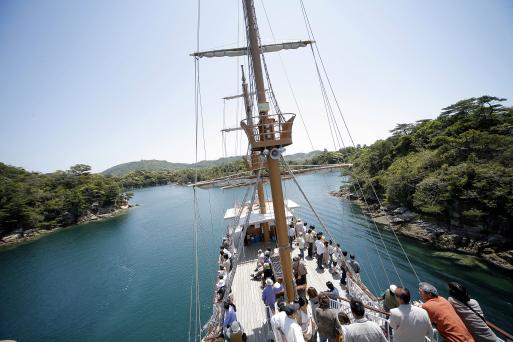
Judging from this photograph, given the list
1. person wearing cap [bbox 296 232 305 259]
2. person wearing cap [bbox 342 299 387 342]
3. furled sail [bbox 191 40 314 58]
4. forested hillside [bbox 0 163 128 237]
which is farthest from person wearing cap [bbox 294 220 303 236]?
forested hillside [bbox 0 163 128 237]

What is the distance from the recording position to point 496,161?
73.0 feet

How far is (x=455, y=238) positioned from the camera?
2245cm

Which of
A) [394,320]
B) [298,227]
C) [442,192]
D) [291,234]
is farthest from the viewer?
[442,192]

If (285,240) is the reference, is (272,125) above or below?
above

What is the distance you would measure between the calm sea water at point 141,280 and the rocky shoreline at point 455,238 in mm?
1331

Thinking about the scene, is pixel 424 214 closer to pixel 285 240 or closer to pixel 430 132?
pixel 430 132

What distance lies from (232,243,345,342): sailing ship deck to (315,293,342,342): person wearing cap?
2605mm

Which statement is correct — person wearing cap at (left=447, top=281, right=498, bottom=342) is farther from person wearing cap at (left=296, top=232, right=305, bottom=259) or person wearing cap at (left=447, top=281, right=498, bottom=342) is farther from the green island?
person wearing cap at (left=296, top=232, right=305, bottom=259)

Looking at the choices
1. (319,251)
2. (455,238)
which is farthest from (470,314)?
(455,238)

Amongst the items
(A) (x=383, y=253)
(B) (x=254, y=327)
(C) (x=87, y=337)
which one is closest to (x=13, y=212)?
(C) (x=87, y=337)

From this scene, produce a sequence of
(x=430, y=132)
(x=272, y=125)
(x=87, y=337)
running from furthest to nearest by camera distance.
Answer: (x=430, y=132) → (x=87, y=337) → (x=272, y=125)

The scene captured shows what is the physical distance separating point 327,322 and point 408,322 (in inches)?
53.7

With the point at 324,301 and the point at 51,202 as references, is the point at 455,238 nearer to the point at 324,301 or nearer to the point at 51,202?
the point at 324,301

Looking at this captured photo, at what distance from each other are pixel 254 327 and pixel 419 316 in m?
6.31
